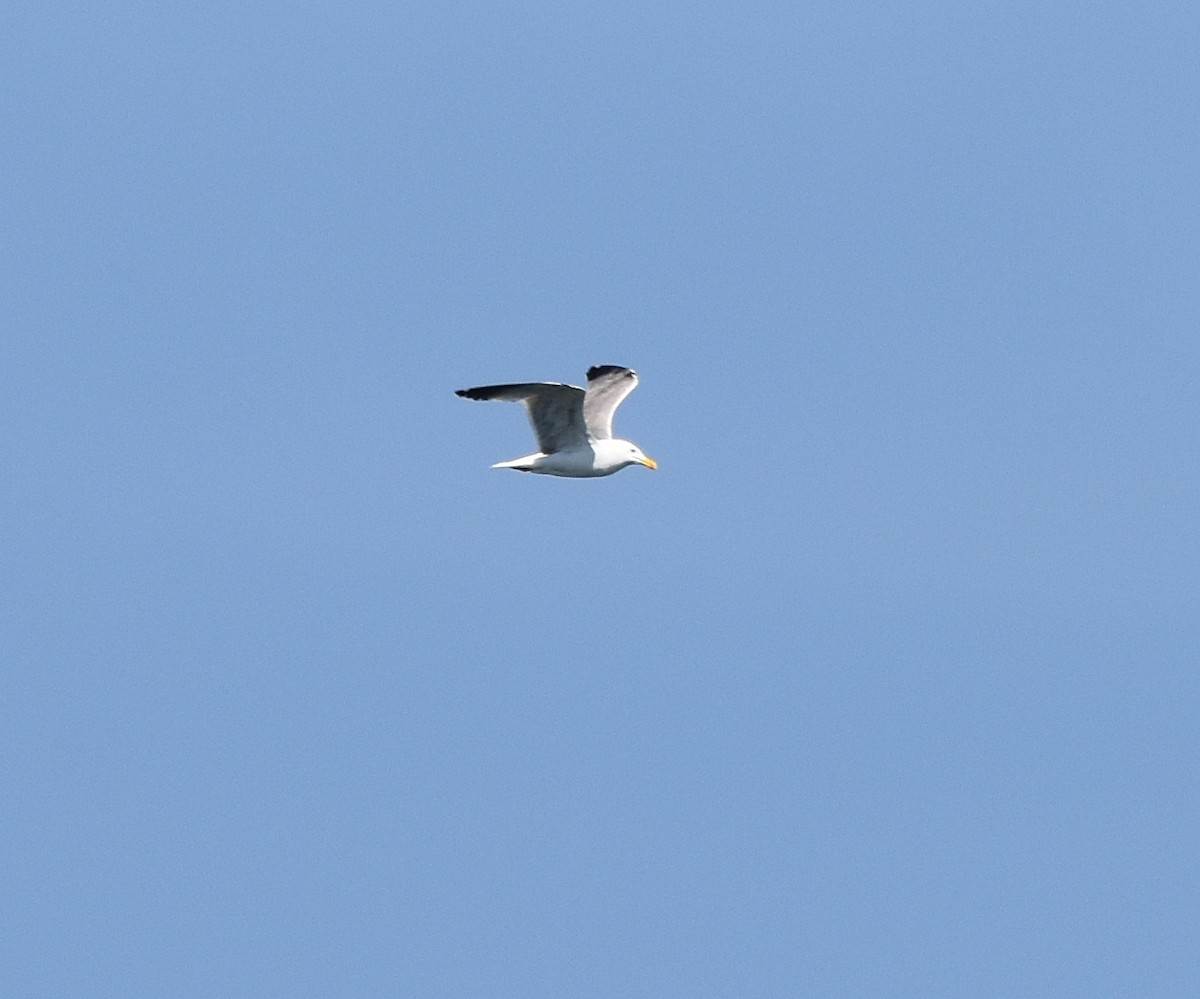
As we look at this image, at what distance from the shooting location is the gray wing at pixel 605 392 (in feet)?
145

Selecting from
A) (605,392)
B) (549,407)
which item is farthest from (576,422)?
(605,392)

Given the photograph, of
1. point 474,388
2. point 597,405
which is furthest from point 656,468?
point 474,388

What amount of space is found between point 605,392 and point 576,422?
327 centimetres

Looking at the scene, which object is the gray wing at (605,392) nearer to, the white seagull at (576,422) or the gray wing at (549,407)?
the white seagull at (576,422)

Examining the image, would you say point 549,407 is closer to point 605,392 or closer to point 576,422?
point 576,422

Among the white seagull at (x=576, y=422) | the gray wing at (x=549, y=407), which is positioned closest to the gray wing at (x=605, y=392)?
the white seagull at (x=576, y=422)

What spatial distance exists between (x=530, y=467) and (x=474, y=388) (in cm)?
276

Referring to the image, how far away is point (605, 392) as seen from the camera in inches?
1750

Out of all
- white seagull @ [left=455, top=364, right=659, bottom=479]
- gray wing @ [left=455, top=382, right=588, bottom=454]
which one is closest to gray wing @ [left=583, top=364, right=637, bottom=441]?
white seagull @ [left=455, top=364, right=659, bottom=479]

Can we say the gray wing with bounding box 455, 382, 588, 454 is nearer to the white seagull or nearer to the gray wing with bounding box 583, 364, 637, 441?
the white seagull

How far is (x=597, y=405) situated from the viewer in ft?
145

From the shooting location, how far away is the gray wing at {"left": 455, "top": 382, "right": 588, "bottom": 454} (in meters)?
39.5

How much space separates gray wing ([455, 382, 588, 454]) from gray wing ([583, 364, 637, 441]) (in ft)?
6.86

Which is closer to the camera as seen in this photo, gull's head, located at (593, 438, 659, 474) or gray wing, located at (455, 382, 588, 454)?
gray wing, located at (455, 382, 588, 454)
